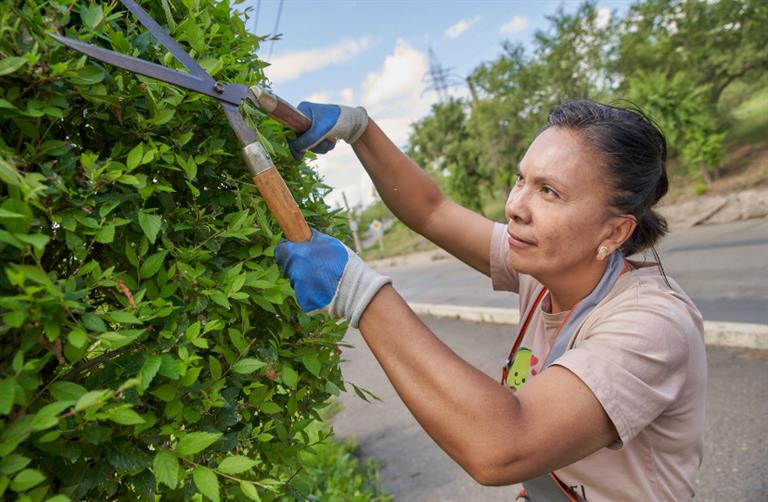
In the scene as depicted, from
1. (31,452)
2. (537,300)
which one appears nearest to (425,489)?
(537,300)

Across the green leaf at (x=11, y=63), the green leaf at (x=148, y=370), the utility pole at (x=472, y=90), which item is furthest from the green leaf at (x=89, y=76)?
the utility pole at (x=472, y=90)

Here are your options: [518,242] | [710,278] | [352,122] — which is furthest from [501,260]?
[710,278]

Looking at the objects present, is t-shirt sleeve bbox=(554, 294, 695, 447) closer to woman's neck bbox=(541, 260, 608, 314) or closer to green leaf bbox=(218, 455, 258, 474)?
woman's neck bbox=(541, 260, 608, 314)

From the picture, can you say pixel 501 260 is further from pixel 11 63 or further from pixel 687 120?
pixel 687 120

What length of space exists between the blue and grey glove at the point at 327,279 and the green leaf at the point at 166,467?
486 millimetres

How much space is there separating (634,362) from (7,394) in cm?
137

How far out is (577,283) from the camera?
1.82 metres

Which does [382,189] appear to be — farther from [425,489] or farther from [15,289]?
[425,489]

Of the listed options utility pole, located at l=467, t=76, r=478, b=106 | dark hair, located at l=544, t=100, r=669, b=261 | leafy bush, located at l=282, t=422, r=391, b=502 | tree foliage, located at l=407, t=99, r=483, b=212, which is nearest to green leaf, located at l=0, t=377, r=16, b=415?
dark hair, located at l=544, t=100, r=669, b=261

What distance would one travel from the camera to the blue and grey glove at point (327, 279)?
1.32 metres

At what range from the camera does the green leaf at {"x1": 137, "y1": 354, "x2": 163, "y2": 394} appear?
920mm

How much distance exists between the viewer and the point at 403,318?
4.27 feet

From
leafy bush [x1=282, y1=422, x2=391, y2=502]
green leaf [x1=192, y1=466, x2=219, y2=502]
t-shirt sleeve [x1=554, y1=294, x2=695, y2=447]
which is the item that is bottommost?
leafy bush [x1=282, y1=422, x2=391, y2=502]

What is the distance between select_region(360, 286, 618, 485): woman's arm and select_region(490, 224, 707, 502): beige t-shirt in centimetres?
7
